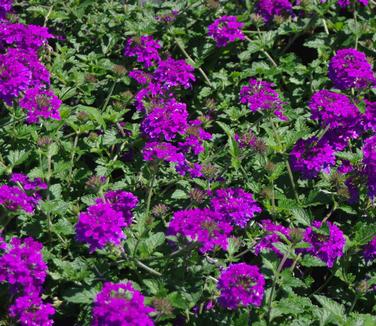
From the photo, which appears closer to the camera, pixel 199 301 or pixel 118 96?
pixel 199 301

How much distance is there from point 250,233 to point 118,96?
Result: 46.3 inches

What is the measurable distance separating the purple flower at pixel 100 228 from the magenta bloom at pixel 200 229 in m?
0.21

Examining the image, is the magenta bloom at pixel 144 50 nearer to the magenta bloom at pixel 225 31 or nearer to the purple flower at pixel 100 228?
the magenta bloom at pixel 225 31

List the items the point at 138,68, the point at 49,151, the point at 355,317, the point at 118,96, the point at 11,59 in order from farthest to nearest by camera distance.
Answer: the point at 138,68, the point at 118,96, the point at 11,59, the point at 49,151, the point at 355,317

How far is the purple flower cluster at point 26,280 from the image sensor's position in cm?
245

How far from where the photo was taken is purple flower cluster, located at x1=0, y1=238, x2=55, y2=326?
2451 millimetres

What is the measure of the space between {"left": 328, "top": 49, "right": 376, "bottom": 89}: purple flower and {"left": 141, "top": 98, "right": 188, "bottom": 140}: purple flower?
2.96 ft

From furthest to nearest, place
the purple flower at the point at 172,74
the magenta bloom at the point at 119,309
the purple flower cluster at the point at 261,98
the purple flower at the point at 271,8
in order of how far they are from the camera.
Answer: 1. the purple flower at the point at 271,8
2. the purple flower at the point at 172,74
3. the purple flower cluster at the point at 261,98
4. the magenta bloom at the point at 119,309

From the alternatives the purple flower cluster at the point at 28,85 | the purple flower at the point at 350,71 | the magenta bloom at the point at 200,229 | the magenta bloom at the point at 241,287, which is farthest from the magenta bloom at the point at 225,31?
the magenta bloom at the point at 241,287

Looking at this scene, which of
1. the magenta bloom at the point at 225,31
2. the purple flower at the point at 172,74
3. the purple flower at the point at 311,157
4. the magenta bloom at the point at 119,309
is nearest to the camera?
the magenta bloom at the point at 119,309

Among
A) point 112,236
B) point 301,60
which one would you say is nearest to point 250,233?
point 112,236

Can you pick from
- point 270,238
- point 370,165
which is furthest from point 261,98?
point 270,238

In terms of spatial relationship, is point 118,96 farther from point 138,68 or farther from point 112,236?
point 112,236

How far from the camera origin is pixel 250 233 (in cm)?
302
